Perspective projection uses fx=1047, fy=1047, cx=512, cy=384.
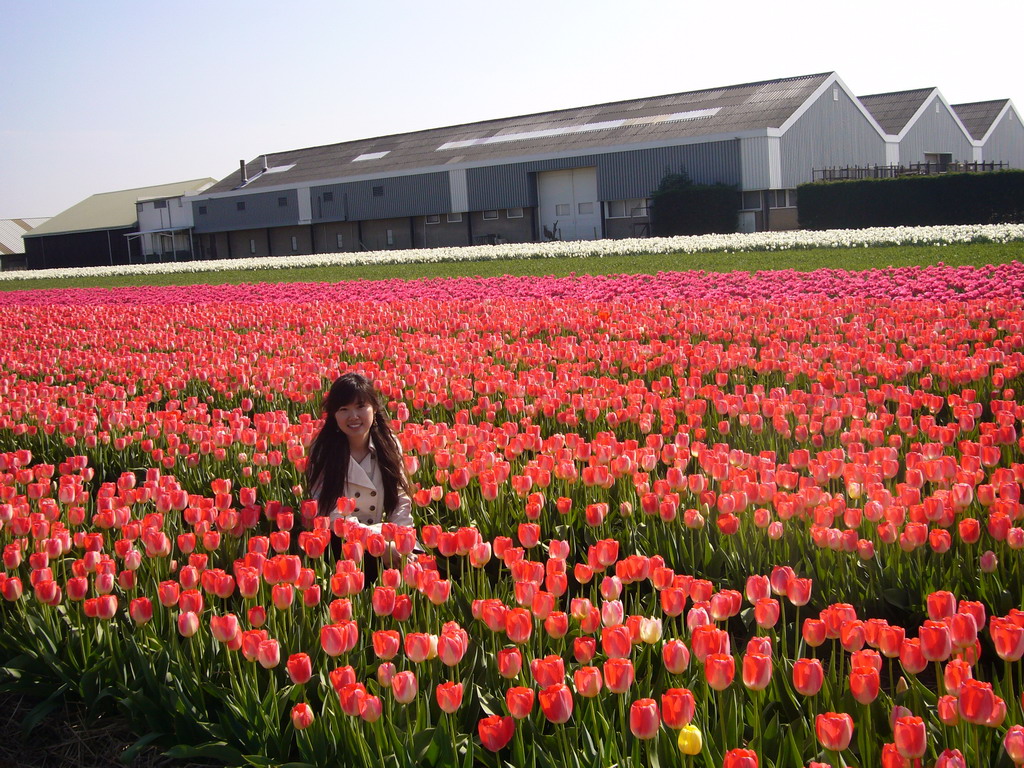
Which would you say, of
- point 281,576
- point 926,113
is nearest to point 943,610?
point 281,576

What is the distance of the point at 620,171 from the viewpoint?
40.9 meters

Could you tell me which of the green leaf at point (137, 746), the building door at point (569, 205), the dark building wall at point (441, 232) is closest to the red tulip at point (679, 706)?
the green leaf at point (137, 746)

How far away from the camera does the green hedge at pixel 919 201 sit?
30.8 metres

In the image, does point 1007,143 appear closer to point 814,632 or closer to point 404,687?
point 814,632

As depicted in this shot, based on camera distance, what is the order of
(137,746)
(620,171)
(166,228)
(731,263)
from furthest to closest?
(166,228)
(620,171)
(731,263)
(137,746)

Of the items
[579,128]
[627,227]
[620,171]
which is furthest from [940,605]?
[579,128]

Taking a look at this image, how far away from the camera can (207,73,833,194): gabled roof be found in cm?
3953

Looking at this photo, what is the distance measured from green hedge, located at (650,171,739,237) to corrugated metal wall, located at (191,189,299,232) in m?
22.7

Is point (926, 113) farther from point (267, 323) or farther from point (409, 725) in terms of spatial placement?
point (409, 725)

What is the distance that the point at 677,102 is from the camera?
43.1m

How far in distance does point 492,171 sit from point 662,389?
39.8 m

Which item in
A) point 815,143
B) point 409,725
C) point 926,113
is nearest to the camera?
point 409,725

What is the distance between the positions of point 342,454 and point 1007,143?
61956mm

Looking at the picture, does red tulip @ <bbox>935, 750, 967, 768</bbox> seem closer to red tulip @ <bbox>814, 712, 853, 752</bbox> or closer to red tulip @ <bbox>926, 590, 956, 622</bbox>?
red tulip @ <bbox>814, 712, 853, 752</bbox>
